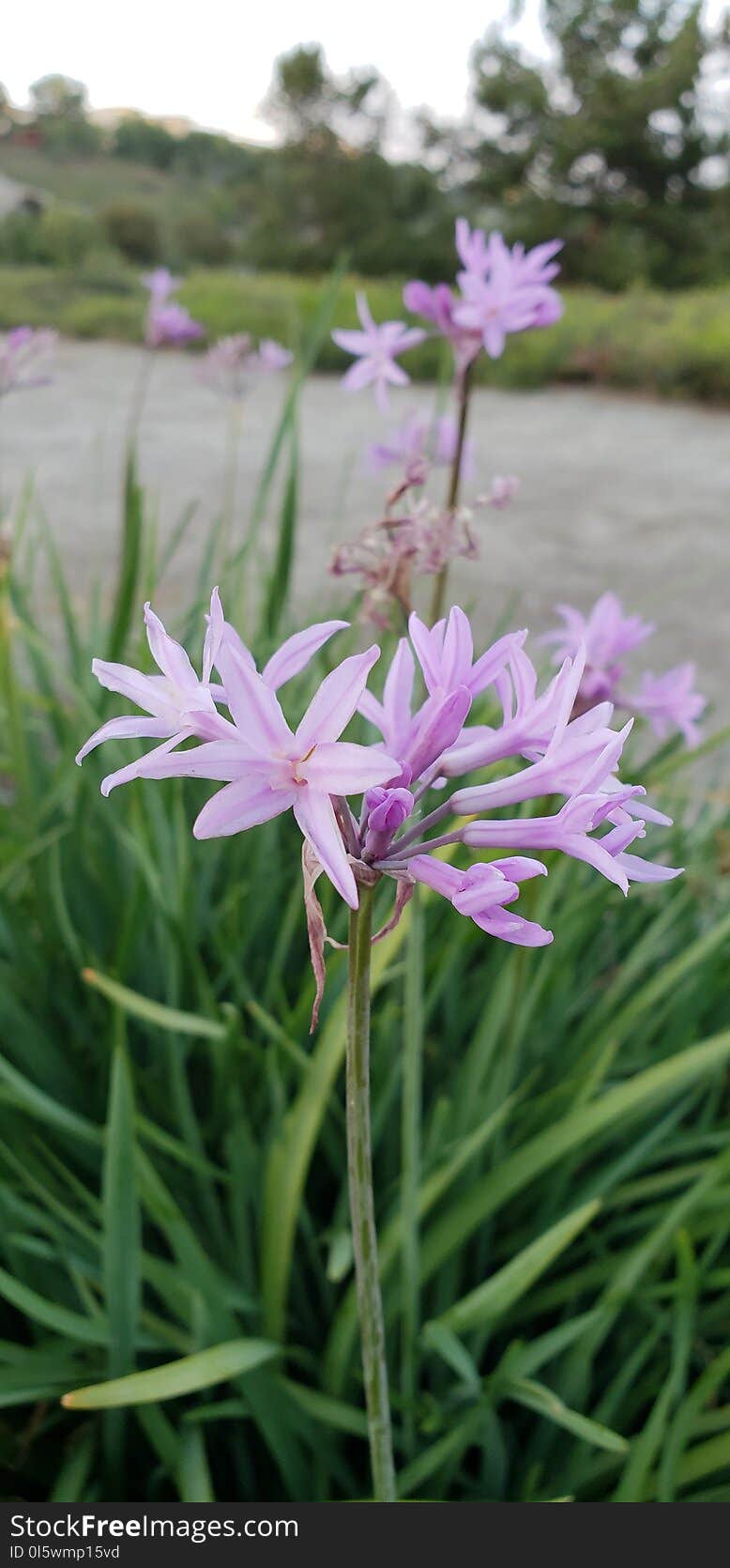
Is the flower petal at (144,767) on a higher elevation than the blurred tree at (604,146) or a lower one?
lower

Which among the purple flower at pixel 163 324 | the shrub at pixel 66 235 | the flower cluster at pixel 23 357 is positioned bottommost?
the flower cluster at pixel 23 357

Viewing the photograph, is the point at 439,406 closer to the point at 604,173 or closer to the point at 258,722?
the point at 258,722

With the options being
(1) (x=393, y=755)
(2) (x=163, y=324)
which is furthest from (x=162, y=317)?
(1) (x=393, y=755)

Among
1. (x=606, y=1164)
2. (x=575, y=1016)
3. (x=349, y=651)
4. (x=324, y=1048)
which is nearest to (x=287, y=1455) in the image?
(x=324, y=1048)

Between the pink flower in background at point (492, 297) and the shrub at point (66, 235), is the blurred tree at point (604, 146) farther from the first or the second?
the pink flower in background at point (492, 297)

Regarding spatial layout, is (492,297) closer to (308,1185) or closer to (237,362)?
(308,1185)

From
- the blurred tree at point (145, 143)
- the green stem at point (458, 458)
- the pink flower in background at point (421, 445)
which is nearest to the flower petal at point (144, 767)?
the green stem at point (458, 458)
